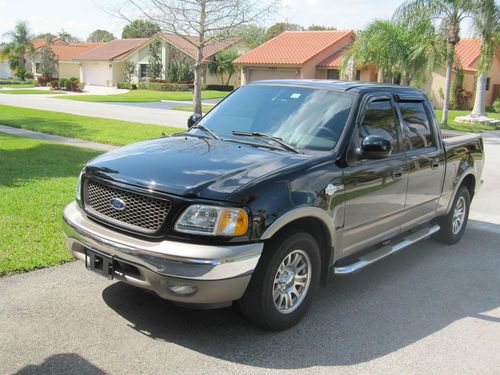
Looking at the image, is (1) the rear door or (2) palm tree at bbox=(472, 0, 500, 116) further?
(2) palm tree at bbox=(472, 0, 500, 116)

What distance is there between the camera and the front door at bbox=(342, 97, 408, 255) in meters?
4.68

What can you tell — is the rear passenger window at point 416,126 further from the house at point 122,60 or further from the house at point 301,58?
the house at point 122,60

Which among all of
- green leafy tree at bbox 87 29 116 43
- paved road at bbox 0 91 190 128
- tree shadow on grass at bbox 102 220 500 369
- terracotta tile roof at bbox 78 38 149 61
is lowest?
tree shadow on grass at bbox 102 220 500 369

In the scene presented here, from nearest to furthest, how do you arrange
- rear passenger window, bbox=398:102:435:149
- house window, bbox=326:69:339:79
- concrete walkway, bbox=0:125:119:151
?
rear passenger window, bbox=398:102:435:149, concrete walkway, bbox=0:125:119:151, house window, bbox=326:69:339:79

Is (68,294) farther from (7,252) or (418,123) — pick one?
(418,123)

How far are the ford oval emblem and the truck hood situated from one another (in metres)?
0.15

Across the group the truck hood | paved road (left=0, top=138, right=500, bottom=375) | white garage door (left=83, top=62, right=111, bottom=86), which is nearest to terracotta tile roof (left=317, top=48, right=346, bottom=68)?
white garage door (left=83, top=62, right=111, bottom=86)

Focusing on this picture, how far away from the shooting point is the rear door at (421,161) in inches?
219

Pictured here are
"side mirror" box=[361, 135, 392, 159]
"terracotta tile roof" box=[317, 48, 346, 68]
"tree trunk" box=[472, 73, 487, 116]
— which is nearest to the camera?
"side mirror" box=[361, 135, 392, 159]

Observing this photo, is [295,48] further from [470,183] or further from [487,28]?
[470,183]

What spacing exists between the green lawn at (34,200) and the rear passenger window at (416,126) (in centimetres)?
368

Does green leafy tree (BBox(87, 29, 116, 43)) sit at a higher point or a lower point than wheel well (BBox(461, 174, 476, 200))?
higher

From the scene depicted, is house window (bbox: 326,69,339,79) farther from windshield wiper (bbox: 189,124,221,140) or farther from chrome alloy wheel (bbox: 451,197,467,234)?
windshield wiper (bbox: 189,124,221,140)

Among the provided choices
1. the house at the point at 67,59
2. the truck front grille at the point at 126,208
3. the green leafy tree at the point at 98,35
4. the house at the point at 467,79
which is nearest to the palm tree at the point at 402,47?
the house at the point at 467,79
